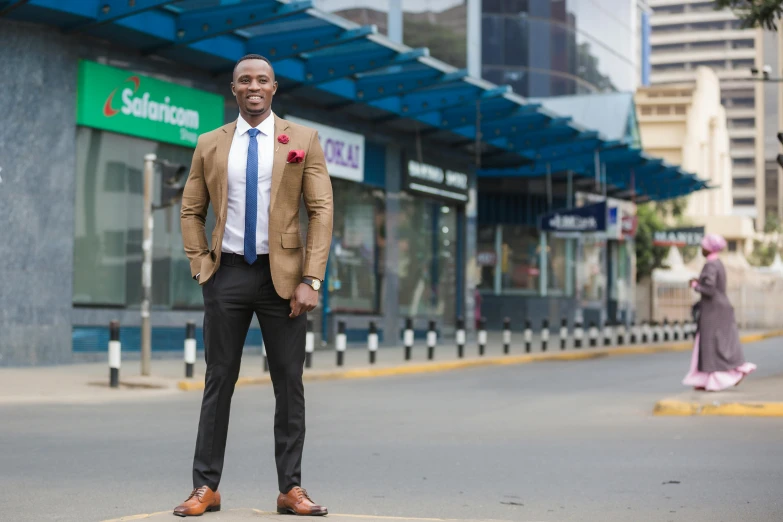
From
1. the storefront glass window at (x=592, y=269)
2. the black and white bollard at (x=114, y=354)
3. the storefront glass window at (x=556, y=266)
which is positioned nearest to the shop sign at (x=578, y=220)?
the storefront glass window at (x=556, y=266)

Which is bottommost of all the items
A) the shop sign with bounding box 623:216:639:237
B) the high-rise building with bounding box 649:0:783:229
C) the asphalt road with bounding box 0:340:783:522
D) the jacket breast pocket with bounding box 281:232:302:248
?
the asphalt road with bounding box 0:340:783:522

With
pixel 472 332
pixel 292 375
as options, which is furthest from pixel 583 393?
pixel 472 332

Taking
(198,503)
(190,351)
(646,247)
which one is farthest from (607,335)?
(198,503)

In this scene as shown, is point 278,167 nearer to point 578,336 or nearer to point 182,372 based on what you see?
point 182,372

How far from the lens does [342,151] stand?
2503 cm

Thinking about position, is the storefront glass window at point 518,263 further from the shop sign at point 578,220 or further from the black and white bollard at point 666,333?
the shop sign at point 578,220

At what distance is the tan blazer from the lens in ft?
16.9

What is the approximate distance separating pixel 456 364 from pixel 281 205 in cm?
1630

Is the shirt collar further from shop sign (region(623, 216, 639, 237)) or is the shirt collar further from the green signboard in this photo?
shop sign (region(623, 216, 639, 237))

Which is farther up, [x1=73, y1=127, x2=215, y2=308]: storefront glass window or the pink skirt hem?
[x1=73, y1=127, x2=215, y2=308]: storefront glass window

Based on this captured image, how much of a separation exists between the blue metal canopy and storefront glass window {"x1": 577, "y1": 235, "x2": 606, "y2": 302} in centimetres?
738

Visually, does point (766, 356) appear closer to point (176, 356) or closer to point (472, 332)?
point (472, 332)

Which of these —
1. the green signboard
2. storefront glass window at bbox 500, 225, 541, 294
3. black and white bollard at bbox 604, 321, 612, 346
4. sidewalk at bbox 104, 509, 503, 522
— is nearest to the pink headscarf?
sidewalk at bbox 104, 509, 503, 522

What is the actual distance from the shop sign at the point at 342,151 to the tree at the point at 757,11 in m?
9.51
